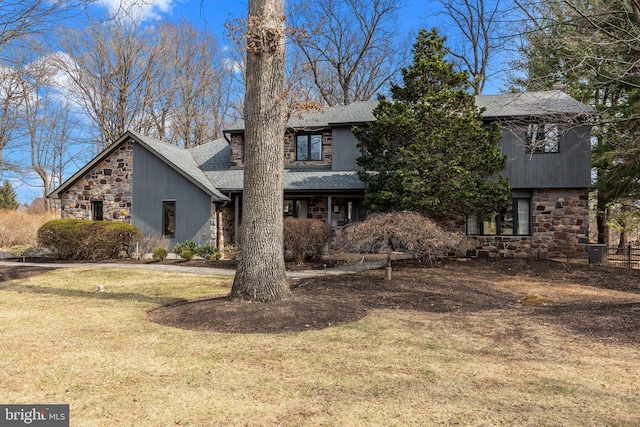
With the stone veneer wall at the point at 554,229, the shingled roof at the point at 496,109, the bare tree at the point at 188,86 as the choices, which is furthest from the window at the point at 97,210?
the stone veneer wall at the point at 554,229

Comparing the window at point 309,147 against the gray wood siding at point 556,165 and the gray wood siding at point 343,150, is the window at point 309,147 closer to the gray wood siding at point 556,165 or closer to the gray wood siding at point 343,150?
the gray wood siding at point 343,150

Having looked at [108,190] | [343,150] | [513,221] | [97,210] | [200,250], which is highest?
[343,150]

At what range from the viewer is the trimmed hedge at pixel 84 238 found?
45.8 feet

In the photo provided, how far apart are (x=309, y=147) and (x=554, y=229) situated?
1023cm

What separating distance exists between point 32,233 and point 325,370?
20.1 metres

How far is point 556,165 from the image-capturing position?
14492 mm

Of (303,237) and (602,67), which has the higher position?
(602,67)

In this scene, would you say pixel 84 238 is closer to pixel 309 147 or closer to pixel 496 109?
pixel 309 147

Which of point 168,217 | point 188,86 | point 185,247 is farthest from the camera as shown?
point 188,86

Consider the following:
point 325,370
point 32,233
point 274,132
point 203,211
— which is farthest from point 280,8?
point 32,233

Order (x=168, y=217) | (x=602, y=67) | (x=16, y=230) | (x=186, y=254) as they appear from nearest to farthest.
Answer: (x=602, y=67)
(x=186, y=254)
(x=168, y=217)
(x=16, y=230)

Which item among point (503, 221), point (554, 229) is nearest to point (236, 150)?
point (503, 221)

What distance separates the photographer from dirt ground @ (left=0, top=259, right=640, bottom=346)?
18.5ft

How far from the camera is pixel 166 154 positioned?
1645cm
